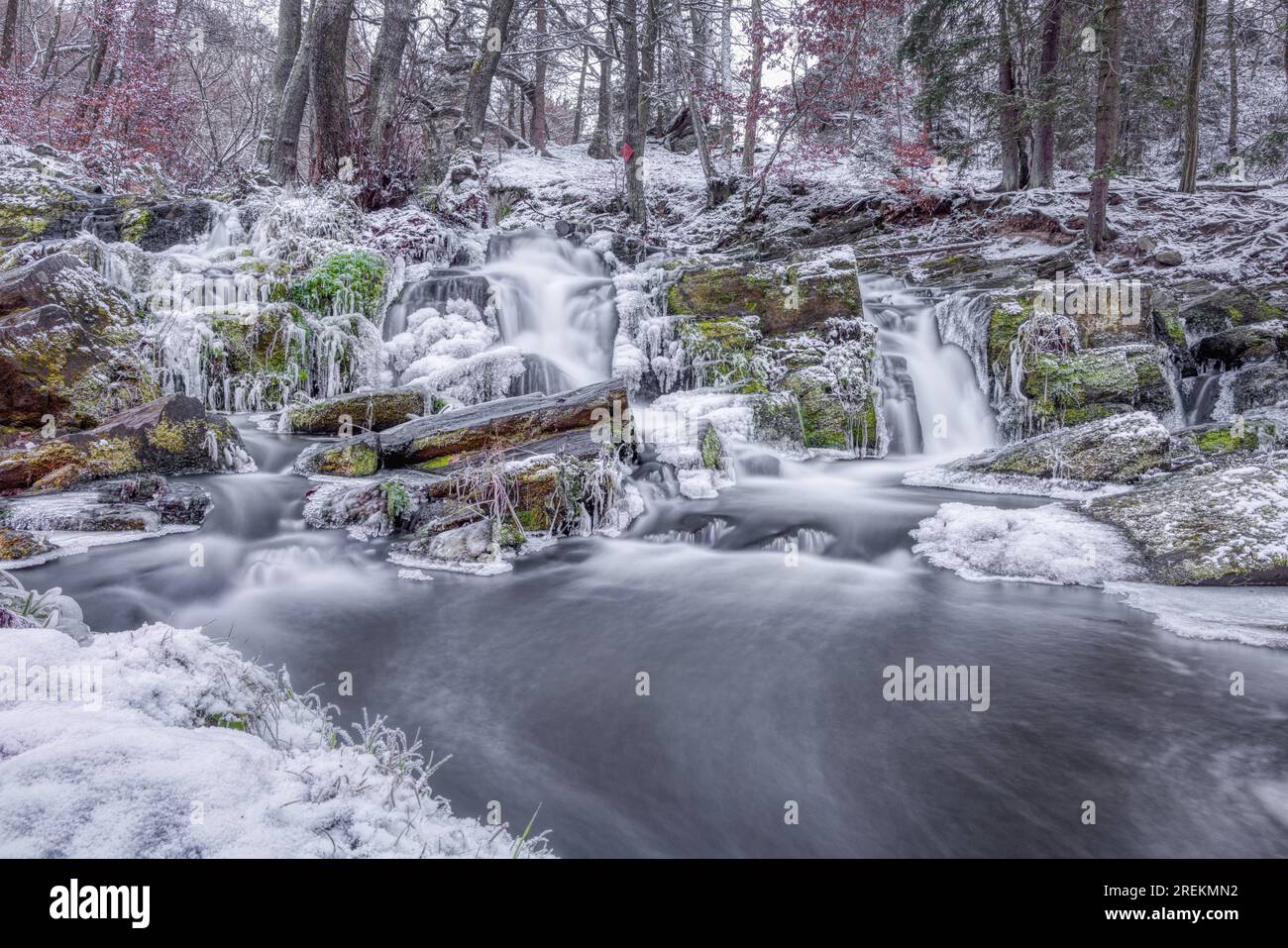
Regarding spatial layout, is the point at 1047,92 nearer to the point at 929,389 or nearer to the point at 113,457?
the point at 929,389

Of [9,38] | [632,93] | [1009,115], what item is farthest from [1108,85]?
[9,38]

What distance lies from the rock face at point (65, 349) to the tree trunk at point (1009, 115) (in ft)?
45.1

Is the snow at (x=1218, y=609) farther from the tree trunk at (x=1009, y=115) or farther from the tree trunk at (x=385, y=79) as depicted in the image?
the tree trunk at (x=385, y=79)

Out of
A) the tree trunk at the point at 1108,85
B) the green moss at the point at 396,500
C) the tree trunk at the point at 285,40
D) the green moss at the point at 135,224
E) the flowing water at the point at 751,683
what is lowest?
the flowing water at the point at 751,683

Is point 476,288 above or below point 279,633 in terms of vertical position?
above

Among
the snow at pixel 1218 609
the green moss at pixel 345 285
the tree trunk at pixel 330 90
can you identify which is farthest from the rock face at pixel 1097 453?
the tree trunk at pixel 330 90

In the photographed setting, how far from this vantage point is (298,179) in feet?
41.8

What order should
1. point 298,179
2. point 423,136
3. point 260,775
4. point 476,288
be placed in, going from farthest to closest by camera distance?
1. point 423,136
2. point 298,179
3. point 476,288
4. point 260,775

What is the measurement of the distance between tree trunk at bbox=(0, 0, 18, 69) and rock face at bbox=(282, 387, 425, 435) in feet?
46.8

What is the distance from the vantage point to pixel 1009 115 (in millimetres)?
13500

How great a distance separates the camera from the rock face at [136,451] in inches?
210
